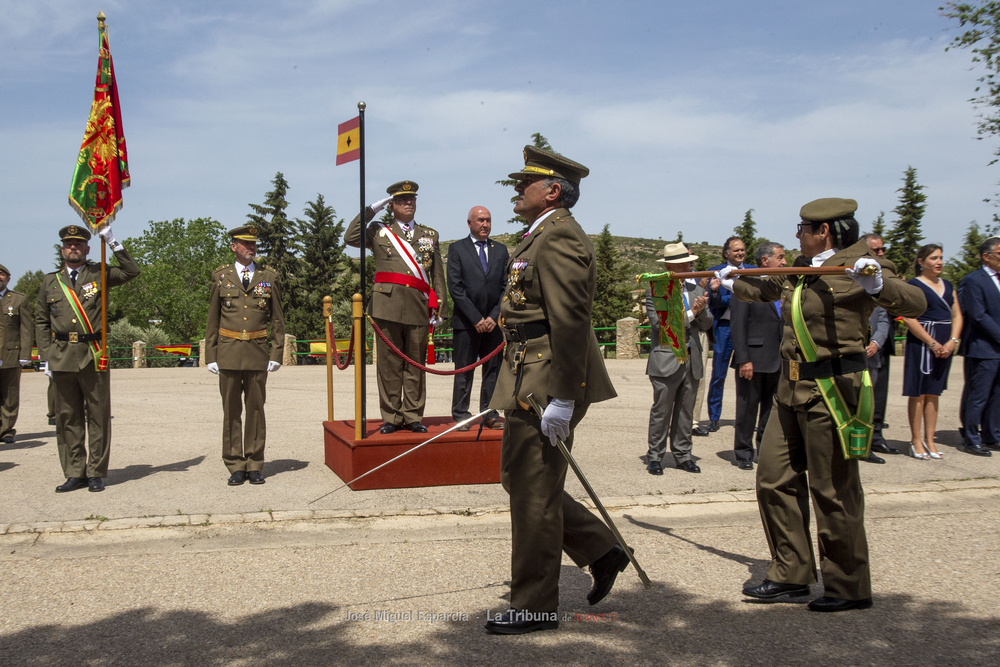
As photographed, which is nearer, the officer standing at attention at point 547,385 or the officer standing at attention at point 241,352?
the officer standing at attention at point 547,385

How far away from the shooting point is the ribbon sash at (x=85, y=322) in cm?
650

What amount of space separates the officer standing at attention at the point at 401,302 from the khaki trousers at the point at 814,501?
3.40m

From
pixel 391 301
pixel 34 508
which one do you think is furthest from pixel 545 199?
pixel 34 508

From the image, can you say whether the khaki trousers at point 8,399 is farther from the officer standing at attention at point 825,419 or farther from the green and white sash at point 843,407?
the green and white sash at point 843,407

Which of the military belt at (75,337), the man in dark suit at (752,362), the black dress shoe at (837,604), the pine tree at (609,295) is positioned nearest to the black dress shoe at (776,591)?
the black dress shoe at (837,604)

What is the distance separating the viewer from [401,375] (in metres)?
6.77

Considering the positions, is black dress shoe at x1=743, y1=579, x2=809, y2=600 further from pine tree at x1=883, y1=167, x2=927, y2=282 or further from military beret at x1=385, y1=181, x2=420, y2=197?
pine tree at x1=883, y1=167, x2=927, y2=282

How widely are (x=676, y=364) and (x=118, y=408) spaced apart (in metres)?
9.20

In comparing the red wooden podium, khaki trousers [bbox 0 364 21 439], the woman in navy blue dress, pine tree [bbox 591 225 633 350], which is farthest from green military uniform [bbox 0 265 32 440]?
pine tree [bbox 591 225 633 350]

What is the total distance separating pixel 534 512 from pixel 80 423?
4.67m

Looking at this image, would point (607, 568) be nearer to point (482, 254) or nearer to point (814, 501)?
point (814, 501)

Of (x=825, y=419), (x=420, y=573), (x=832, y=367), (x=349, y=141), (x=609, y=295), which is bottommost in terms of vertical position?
(x=420, y=573)

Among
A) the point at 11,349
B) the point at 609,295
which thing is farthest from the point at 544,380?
the point at 609,295

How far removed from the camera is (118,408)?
12.2m
